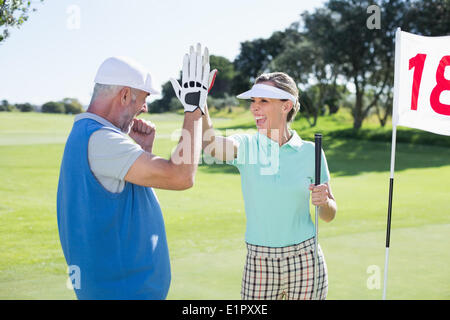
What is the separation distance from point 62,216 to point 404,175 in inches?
570

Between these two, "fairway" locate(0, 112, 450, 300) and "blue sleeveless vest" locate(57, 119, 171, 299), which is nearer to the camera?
"blue sleeveless vest" locate(57, 119, 171, 299)

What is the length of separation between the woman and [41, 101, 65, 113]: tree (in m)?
37.6

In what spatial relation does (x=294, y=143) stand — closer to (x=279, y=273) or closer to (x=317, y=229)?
(x=317, y=229)

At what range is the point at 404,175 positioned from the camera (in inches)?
596

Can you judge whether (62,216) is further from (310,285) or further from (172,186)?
(310,285)

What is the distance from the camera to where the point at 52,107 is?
3881 centimetres

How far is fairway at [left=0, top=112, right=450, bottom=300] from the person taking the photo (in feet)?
15.1

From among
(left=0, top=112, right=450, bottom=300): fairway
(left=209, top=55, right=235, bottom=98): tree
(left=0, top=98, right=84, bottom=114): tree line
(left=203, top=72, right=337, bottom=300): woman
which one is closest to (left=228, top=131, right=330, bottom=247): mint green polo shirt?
(left=203, top=72, right=337, bottom=300): woman

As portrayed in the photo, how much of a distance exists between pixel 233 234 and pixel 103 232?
550cm

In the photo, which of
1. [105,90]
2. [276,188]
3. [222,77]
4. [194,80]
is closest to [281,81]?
[276,188]

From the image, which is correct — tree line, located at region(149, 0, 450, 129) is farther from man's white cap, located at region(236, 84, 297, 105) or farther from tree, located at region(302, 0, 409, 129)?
man's white cap, located at region(236, 84, 297, 105)

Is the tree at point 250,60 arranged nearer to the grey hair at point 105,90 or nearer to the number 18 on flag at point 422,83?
the number 18 on flag at point 422,83

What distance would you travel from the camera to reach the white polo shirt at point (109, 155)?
1.96 metres

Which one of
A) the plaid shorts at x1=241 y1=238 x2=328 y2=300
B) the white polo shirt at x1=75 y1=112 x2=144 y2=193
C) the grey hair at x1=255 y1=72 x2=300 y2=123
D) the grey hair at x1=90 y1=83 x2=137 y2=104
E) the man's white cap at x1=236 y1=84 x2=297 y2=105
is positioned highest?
the grey hair at x1=255 y1=72 x2=300 y2=123
